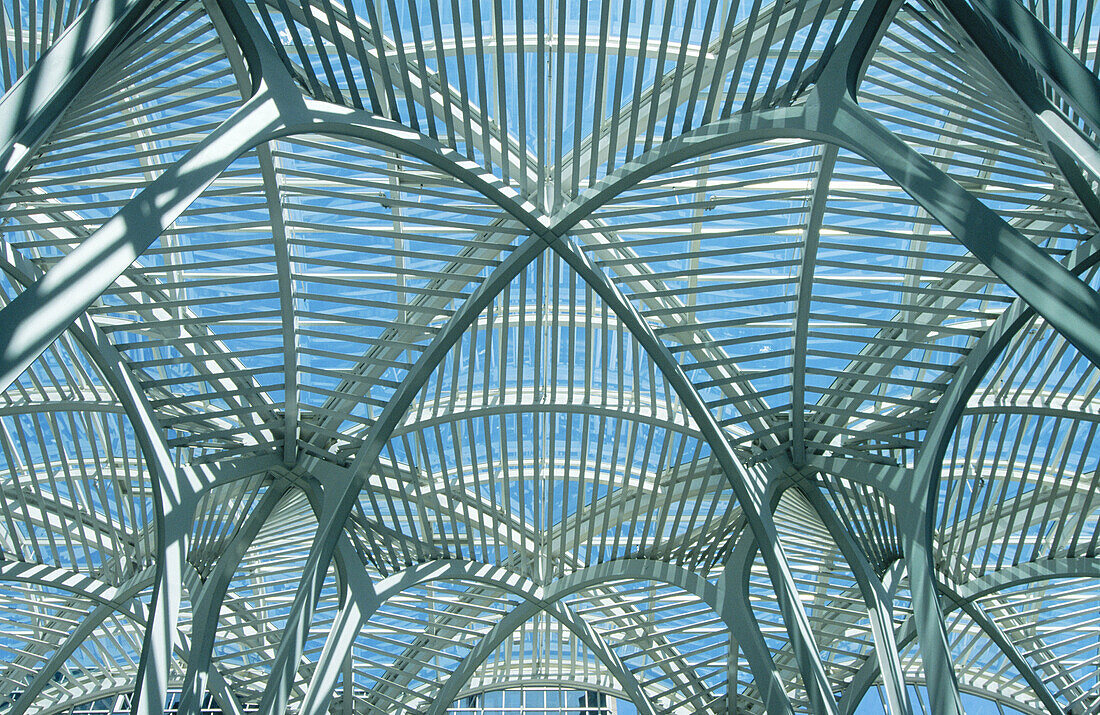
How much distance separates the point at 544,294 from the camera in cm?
1761

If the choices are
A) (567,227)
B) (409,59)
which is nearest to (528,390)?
(567,227)

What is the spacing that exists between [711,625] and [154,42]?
68.0ft

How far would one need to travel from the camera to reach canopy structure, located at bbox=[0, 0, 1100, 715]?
10266 mm

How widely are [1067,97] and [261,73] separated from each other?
7.85 meters

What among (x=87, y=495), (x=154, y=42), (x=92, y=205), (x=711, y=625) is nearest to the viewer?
(x=154, y=42)

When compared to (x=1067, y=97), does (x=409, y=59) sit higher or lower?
higher

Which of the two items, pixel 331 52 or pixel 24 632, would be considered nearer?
pixel 331 52

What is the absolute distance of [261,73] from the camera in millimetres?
10148

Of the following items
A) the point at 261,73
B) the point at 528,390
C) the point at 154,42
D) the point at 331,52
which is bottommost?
the point at 261,73

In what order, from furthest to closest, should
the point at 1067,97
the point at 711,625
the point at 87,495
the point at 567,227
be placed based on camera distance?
the point at 711,625 → the point at 87,495 → the point at 567,227 → the point at 1067,97

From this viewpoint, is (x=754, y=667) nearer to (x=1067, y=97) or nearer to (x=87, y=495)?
(x=1067, y=97)

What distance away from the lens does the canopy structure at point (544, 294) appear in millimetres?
10266

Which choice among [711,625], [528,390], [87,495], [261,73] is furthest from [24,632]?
[261,73]

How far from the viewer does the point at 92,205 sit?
1266cm
